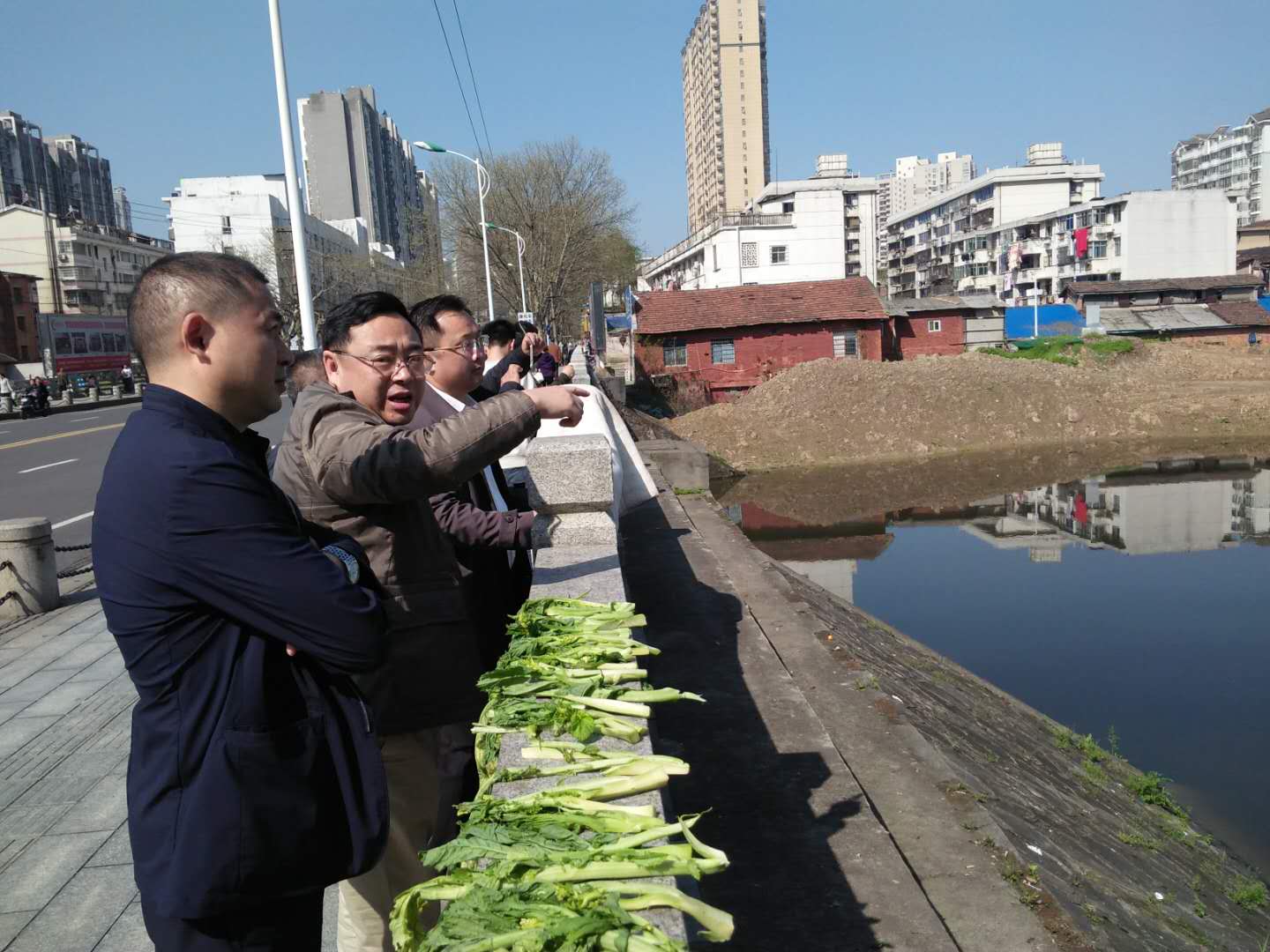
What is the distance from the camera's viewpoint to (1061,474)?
29.5m

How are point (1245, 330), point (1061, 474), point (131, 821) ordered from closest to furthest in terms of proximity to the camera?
point (131, 821)
point (1061, 474)
point (1245, 330)

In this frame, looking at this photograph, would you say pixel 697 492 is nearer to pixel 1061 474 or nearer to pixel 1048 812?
pixel 1048 812

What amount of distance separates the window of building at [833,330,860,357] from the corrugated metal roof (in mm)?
16793

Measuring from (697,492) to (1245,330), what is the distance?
4530 cm

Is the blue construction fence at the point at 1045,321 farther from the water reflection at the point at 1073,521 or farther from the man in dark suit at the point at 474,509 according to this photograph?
the man in dark suit at the point at 474,509

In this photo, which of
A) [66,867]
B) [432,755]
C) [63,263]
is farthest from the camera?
[63,263]

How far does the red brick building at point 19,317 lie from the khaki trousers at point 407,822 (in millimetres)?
62385

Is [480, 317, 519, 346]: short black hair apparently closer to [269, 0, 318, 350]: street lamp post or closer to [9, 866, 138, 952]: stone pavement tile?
[269, 0, 318, 350]: street lamp post

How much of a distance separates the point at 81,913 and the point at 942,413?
3372 cm

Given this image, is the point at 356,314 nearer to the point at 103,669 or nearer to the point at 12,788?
the point at 12,788

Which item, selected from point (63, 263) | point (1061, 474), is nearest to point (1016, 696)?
point (1061, 474)

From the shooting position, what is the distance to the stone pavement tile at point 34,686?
6.18 metres

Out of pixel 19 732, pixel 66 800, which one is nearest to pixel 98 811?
pixel 66 800

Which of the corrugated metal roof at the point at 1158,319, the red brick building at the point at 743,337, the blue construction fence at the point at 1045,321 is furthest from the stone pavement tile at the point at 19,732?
the corrugated metal roof at the point at 1158,319
